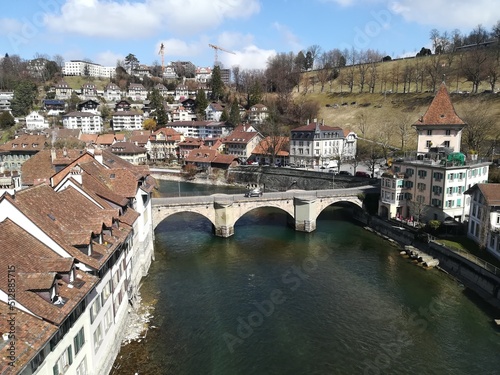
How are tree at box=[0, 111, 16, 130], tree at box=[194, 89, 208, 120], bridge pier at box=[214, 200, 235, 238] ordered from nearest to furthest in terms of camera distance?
bridge pier at box=[214, 200, 235, 238] < tree at box=[0, 111, 16, 130] < tree at box=[194, 89, 208, 120]

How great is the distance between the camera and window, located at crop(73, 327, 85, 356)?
63.5ft

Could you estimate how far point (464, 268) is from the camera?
131 feet

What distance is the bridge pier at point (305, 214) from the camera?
56.6m

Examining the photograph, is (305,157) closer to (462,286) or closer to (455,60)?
(462,286)

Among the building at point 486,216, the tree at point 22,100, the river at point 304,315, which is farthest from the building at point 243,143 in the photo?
the tree at point 22,100

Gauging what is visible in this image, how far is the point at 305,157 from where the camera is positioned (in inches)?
3733

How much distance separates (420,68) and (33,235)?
139m

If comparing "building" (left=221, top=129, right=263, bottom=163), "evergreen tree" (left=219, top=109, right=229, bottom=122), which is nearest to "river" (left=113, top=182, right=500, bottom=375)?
"building" (left=221, top=129, right=263, bottom=163)

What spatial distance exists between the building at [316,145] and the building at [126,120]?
67.4 m

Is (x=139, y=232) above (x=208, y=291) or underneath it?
above

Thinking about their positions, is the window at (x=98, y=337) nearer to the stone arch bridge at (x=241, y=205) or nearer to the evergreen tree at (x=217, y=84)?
the stone arch bridge at (x=241, y=205)

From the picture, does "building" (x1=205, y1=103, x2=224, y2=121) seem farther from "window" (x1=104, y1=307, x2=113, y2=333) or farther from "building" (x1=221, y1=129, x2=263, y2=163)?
"window" (x1=104, y1=307, x2=113, y2=333)

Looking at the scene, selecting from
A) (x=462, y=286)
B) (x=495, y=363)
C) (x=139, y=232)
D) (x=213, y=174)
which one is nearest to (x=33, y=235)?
(x=139, y=232)

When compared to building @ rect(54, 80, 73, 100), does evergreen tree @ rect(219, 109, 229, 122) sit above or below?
below
